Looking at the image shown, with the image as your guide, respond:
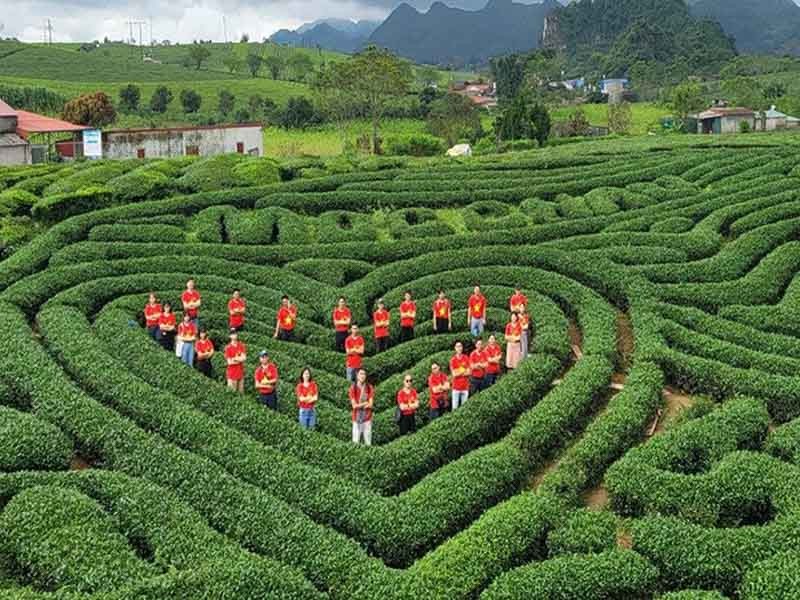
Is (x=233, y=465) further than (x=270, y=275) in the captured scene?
No

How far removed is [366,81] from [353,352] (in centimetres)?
4770

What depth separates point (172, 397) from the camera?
19078 mm

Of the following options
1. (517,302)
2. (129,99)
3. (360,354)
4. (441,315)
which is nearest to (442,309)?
(441,315)

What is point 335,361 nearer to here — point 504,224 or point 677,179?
point 504,224

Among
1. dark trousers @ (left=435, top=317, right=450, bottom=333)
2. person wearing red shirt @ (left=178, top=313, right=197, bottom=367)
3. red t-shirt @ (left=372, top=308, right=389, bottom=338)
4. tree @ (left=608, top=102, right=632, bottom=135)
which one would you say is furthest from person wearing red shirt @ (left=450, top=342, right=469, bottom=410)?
tree @ (left=608, top=102, right=632, bottom=135)

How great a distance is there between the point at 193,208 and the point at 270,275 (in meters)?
9.02

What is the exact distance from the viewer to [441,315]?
23.7m

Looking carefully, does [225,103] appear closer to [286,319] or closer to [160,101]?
[160,101]

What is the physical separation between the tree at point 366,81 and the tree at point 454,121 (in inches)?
382

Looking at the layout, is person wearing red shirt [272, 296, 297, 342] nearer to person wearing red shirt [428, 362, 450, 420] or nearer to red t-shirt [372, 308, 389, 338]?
red t-shirt [372, 308, 389, 338]

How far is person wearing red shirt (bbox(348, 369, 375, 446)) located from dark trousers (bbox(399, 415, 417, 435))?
2.91 ft

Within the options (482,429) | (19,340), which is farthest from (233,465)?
(19,340)

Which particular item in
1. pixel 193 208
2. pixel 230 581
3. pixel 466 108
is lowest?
pixel 230 581

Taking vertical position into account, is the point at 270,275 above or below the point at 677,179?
below
